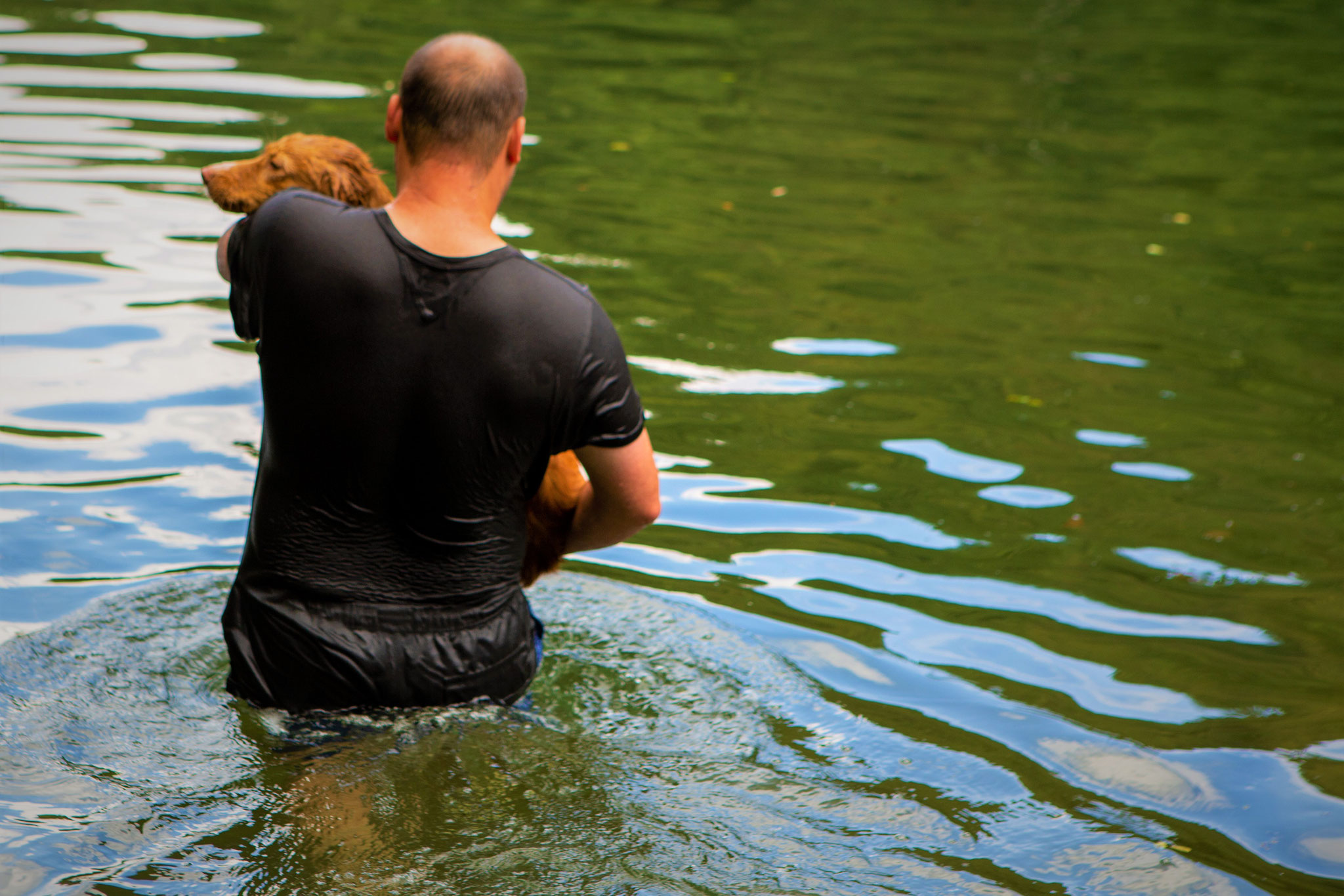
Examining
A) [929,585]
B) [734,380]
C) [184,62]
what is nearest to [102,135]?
[184,62]

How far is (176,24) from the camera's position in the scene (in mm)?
13547

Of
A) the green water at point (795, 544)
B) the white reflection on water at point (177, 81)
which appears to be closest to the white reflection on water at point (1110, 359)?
the green water at point (795, 544)

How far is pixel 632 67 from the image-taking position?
1357 cm

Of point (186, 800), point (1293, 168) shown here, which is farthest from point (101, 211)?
point (1293, 168)

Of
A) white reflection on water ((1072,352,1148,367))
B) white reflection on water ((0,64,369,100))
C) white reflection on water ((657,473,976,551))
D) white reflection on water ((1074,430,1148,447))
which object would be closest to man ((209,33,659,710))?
white reflection on water ((657,473,976,551))

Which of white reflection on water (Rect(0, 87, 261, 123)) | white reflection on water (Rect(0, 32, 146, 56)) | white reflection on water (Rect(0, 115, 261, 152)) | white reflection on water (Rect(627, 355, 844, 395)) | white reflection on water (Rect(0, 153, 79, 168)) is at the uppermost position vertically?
white reflection on water (Rect(0, 32, 146, 56))

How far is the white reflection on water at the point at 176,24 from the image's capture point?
521 inches

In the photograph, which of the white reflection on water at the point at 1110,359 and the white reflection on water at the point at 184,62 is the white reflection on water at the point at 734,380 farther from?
the white reflection on water at the point at 184,62

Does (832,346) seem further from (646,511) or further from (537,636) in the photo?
(646,511)

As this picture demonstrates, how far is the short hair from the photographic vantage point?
286 centimetres

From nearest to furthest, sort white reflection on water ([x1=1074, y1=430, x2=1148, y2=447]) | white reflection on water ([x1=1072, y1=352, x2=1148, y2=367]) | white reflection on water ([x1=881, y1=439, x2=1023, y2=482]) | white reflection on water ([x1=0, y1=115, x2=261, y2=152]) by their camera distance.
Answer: white reflection on water ([x1=881, y1=439, x2=1023, y2=482]), white reflection on water ([x1=1074, y1=430, x2=1148, y2=447]), white reflection on water ([x1=1072, y1=352, x2=1148, y2=367]), white reflection on water ([x1=0, y1=115, x2=261, y2=152])

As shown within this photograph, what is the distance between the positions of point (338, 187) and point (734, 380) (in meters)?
3.71

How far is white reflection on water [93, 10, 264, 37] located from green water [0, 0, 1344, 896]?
4.88ft

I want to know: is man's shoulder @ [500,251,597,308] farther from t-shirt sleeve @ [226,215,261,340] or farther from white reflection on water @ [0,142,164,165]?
white reflection on water @ [0,142,164,165]
